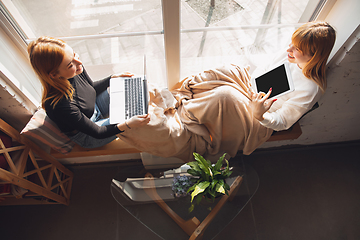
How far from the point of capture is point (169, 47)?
1.53 metres

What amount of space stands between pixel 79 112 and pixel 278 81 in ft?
3.81

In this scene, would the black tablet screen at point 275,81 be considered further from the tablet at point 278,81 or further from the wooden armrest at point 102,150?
the wooden armrest at point 102,150

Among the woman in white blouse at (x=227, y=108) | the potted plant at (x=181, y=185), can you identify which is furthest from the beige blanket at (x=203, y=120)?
the potted plant at (x=181, y=185)

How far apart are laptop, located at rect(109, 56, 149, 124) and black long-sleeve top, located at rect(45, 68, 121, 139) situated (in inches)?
3.2

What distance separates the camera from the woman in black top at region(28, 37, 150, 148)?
1.10m

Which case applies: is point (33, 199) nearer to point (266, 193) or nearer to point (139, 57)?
point (139, 57)

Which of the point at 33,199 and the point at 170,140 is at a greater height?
the point at 170,140

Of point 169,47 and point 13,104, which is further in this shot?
point 169,47

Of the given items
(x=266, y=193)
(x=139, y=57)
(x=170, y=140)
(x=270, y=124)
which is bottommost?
(x=266, y=193)

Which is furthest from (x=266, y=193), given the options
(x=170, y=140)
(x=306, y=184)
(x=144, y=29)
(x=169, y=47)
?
(x=144, y=29)

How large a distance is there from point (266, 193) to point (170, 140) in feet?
3.36

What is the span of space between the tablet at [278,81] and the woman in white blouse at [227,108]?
66mm

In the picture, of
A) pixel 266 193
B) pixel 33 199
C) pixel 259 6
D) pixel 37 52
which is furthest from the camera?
pixel 266 193

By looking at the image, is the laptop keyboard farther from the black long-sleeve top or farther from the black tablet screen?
the black tablet screen
